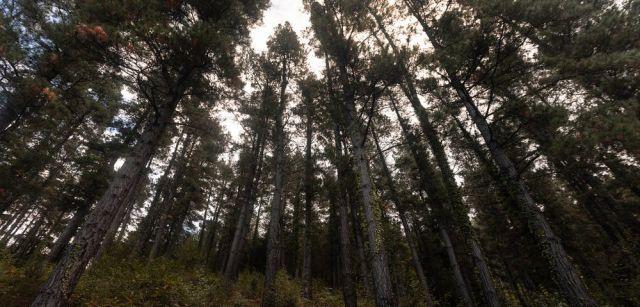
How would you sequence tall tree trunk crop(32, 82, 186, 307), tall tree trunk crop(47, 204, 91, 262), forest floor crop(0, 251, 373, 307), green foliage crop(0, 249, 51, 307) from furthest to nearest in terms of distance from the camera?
tall tree trunk crop(47, 204, 91, 262)
forest floor crop(0, 251, 373, 307)
green foliage crop(0, 249, 51, 307)
tall tree trunk crop(32, 82, 186, 307)

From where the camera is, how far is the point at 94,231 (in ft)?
19.8

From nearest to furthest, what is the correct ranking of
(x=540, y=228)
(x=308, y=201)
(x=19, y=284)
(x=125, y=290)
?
(x=19, y=284), (x=540, y=228), (x=125, y=290), (x=308, y=201)

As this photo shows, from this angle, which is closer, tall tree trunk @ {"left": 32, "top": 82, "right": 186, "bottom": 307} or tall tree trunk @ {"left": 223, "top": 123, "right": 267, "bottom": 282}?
tall tree trunk @ {"left": 32, "top": 82, "right": 186, "bottom": 307}

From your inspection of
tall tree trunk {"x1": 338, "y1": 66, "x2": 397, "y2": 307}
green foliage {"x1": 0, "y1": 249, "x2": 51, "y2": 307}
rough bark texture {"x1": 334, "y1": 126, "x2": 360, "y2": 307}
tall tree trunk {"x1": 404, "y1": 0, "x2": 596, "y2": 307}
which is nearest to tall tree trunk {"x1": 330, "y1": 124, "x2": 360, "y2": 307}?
rough bark texture {"x1": 334, "y1": 126, "x2": 360, "y2": 307}

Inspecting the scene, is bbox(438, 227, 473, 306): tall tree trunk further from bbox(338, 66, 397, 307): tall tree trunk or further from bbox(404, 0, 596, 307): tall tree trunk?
bbox(338, 66, 397, 307): tall tree trunk

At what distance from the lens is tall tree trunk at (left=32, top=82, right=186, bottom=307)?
5.34 metres

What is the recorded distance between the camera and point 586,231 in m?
15.3

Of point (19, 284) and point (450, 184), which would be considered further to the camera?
point (450, 184)

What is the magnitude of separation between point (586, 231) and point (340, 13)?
18.5 metres

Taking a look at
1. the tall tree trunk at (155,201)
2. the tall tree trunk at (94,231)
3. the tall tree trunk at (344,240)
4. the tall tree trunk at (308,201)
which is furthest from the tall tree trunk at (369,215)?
the tall tree trunk at (155,201)

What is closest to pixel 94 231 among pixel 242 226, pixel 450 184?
pixel 242 226

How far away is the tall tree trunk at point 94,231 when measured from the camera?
5344 millimetres

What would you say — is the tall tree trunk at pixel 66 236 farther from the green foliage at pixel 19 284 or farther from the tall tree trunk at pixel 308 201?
the tall tree trunk at pixel 308 201

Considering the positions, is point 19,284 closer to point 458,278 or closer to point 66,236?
point 66,236
